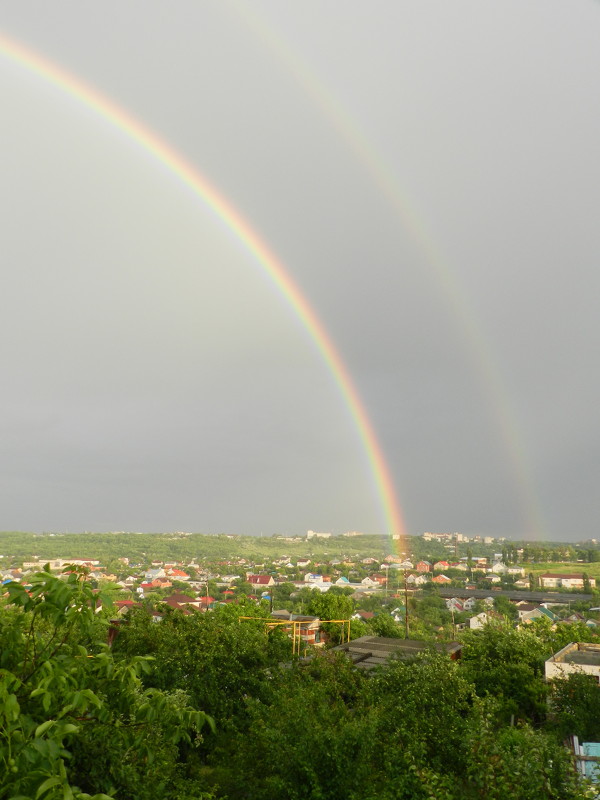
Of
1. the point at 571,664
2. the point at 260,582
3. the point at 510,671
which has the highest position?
the point at 571,664

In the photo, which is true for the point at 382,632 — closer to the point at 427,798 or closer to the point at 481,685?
the point at 481,685

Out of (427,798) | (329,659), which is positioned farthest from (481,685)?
(427,798)

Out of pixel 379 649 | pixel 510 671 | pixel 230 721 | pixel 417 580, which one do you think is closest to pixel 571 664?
pixel 510 671

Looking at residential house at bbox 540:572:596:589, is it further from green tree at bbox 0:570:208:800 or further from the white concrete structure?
green tree at bbox 0:570:208:800

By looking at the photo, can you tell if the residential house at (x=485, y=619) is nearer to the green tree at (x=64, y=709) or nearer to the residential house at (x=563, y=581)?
the green tree at (x=64, y=709)

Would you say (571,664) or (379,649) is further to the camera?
(379,649)

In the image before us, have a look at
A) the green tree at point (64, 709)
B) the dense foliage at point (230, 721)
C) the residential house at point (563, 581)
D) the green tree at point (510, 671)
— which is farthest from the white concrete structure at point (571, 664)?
the residential house at point (563, 581)

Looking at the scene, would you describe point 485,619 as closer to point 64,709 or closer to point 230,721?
point 230,721

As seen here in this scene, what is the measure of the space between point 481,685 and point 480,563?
156992mm

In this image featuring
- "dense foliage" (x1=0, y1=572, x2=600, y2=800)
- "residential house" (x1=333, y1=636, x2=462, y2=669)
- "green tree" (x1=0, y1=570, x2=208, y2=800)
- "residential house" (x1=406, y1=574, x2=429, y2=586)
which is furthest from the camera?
"residential house" (x1=406, y1=574, x2=429, y2=586)

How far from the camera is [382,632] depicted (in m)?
43.5

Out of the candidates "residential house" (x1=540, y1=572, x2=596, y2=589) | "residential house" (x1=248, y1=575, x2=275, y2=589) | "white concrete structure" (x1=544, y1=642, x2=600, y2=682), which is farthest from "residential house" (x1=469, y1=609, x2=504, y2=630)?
"residential house" (x1=540, y1=572, x2=596, y2=589)

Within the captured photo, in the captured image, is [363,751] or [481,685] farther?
[481,685]

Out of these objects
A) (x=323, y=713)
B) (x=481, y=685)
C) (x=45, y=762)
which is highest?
(x=45, y=762)
